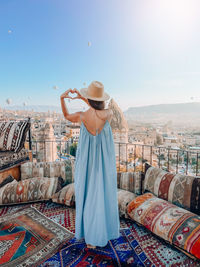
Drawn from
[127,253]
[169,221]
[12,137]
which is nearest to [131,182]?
[169,221]

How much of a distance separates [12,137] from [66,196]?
1471 mm

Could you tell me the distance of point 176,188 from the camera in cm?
211

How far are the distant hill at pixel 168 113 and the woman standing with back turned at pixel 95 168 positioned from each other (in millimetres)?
7031

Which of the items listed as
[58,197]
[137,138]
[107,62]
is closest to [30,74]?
[107,62]

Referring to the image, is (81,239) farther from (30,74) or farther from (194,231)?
(30,74)

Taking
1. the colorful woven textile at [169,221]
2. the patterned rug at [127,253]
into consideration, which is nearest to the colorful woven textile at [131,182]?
the colorful woven textile at [169,221]

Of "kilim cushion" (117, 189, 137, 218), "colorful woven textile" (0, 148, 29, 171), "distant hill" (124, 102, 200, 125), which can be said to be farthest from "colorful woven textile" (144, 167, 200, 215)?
"distant hill" (124, 102, 200, 125)

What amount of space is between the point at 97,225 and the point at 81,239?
392 millimetres

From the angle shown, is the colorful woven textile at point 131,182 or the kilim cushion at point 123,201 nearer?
the kilim cushion at point 123,201

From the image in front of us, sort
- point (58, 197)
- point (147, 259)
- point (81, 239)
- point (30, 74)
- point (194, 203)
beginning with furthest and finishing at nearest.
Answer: point (30, 74) < point (58, 197) < point (194, 203) < point (81, 239) < point (147, 259)

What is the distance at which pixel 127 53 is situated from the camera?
10320mm

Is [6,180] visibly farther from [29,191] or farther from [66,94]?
[66,94]

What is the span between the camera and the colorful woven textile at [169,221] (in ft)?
4.93

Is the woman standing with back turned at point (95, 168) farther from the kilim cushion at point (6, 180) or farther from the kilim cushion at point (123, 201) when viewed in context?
the kilim cushion at point (6, 180)
